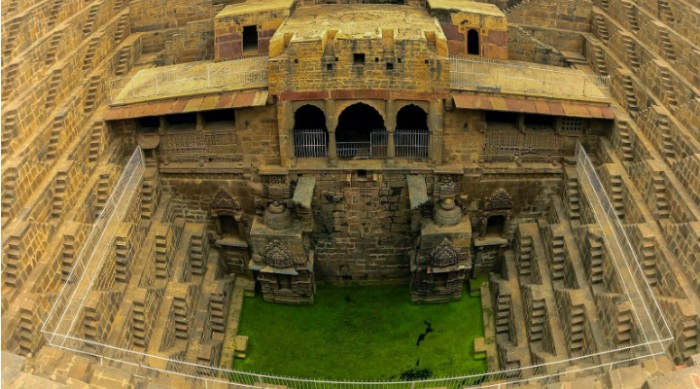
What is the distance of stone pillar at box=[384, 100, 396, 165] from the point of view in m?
22.2

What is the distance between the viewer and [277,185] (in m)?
23.3

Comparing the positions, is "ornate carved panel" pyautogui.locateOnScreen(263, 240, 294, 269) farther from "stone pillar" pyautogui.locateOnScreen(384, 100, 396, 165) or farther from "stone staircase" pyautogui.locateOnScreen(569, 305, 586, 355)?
"stone staircase" pyautogui.locateOnScreen(569, 305, 586, 355)

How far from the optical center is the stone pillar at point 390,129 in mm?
22234

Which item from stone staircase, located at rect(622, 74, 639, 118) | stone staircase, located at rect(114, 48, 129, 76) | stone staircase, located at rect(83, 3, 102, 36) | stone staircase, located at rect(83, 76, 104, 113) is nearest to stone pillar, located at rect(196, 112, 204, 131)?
stone staircase, located at rect(83, 76, 104, 113)

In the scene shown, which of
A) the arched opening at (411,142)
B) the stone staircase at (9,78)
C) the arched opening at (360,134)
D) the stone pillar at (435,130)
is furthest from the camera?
the arched opening at (360,134)

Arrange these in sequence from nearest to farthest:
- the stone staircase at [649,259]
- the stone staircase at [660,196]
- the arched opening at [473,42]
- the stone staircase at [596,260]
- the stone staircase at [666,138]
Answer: the stone staircase at [649,259]
the stone staircase at [660,196]
the stone staircase at [596,260]
the stone staircase at [666,138]
the arched opening at [473,42]

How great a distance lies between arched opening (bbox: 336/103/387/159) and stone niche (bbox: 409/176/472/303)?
1.96 meters

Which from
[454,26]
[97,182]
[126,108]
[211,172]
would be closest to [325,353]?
[211,172]

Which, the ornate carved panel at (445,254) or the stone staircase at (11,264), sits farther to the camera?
the ornate carved panel at (445,254)

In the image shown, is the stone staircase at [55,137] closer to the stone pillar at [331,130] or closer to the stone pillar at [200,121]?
the stone pillar at [200,121]

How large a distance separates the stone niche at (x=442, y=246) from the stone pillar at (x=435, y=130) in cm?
98

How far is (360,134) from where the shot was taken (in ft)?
82.8

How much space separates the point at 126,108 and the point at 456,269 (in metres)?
13.6

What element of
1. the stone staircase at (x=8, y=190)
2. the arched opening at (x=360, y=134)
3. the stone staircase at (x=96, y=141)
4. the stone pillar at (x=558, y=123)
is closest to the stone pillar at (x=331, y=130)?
the arched opening at (x=360, y=134)
